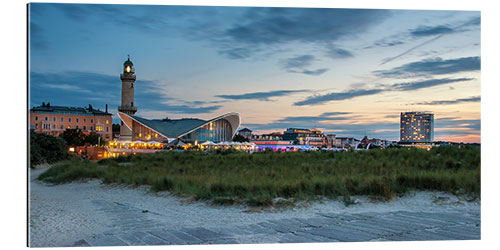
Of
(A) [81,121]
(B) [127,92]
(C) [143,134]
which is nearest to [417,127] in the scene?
(A) [81,121]

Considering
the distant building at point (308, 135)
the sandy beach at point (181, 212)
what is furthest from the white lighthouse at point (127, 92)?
the sandy beach at point (181, 212)

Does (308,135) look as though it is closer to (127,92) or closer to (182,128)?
(182,128)

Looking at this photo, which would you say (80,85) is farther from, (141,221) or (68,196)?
(141,221)

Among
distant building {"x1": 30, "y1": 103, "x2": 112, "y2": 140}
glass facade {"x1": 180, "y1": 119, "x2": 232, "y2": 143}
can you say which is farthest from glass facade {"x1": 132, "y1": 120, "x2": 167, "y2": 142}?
distant building {"x1": 30, "y1": 103, "x2": 112, "y2": 140}

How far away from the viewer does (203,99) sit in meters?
10.5

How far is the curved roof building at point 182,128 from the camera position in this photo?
5494 cm

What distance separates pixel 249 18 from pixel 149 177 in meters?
5.26

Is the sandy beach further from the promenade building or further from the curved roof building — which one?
the curved roof building

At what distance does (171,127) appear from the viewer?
2243 inches

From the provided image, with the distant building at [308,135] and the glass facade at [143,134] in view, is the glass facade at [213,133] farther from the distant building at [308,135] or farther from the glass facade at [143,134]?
the distant building at [308,135]

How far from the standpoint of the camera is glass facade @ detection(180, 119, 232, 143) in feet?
183

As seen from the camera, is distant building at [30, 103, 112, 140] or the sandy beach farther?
distant building at [30, 103, 112, 140]

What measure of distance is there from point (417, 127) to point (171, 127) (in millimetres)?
50980
